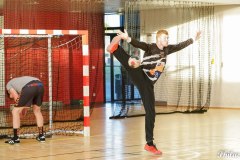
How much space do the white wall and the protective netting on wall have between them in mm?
313

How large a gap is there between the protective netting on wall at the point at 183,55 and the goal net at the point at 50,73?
6.07ft

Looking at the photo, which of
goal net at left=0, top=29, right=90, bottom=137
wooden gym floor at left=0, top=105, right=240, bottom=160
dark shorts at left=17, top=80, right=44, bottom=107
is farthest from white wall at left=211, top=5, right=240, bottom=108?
dark shorts at left=17, top=80, right=44, bottom=107

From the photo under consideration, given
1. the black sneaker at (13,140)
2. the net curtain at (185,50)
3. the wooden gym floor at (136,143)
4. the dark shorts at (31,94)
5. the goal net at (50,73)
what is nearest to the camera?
the wooden gym floor at (136,143)

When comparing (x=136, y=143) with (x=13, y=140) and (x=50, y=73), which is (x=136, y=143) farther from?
(x=50, y=73)

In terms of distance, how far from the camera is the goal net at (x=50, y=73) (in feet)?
35.8

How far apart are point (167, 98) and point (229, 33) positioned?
308cm

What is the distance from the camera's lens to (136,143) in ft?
32.0

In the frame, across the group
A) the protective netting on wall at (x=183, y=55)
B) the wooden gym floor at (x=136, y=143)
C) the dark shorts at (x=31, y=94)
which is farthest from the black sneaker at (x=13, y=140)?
the protective netting on wall at (x=183, y=55)

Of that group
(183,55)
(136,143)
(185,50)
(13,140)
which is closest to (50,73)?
(13,140)

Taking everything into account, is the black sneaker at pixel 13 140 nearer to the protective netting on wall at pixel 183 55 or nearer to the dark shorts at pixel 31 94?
the dark shorts at pixel 31 94

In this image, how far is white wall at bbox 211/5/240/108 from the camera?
18.0 metres

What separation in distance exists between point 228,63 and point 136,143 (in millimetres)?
9342

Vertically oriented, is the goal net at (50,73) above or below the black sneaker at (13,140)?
above

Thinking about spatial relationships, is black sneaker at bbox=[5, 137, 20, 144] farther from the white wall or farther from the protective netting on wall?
the white wall
